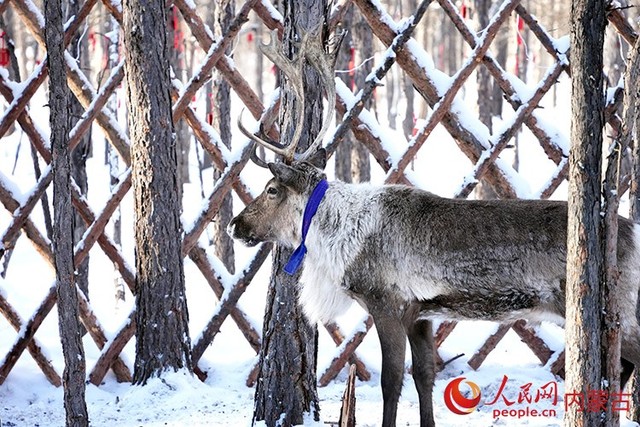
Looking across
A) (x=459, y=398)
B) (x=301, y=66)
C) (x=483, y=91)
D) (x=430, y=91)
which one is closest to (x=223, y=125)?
(x=430, y=91)

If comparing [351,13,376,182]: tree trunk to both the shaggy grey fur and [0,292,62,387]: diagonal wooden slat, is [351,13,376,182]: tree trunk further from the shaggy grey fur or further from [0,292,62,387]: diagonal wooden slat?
the shaggy grey fur

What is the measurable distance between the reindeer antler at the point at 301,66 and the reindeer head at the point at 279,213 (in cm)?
8

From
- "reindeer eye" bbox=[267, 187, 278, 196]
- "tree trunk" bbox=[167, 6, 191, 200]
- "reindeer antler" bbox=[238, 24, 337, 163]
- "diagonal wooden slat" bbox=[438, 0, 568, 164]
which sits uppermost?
"tree trunk" bbox=[167, 6, 191, 200]

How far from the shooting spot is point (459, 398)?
3781 mm

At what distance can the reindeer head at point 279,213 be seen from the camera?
3119 mm

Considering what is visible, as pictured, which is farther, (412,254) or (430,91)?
(430,91)

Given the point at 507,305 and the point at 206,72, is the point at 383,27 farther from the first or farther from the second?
the point at 507,305

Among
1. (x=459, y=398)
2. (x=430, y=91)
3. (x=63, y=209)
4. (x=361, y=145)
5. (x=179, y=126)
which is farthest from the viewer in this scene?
(x=179, y=126)

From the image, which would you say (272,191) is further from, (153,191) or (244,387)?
(244,387)

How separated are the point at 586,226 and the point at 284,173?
1.18 m

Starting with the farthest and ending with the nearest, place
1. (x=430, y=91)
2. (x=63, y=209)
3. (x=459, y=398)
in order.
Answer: (x=430, y=91) < (x=459, y=398) < (x=63, y=209)

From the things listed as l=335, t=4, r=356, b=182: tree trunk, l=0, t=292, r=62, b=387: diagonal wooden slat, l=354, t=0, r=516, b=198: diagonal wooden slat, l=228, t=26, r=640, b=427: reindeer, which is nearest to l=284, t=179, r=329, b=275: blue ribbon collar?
l=228, t=26, r=640, b=427: reindeer

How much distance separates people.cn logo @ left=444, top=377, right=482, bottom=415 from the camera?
11.9 ft

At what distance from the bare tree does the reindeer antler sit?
3.43 feet
